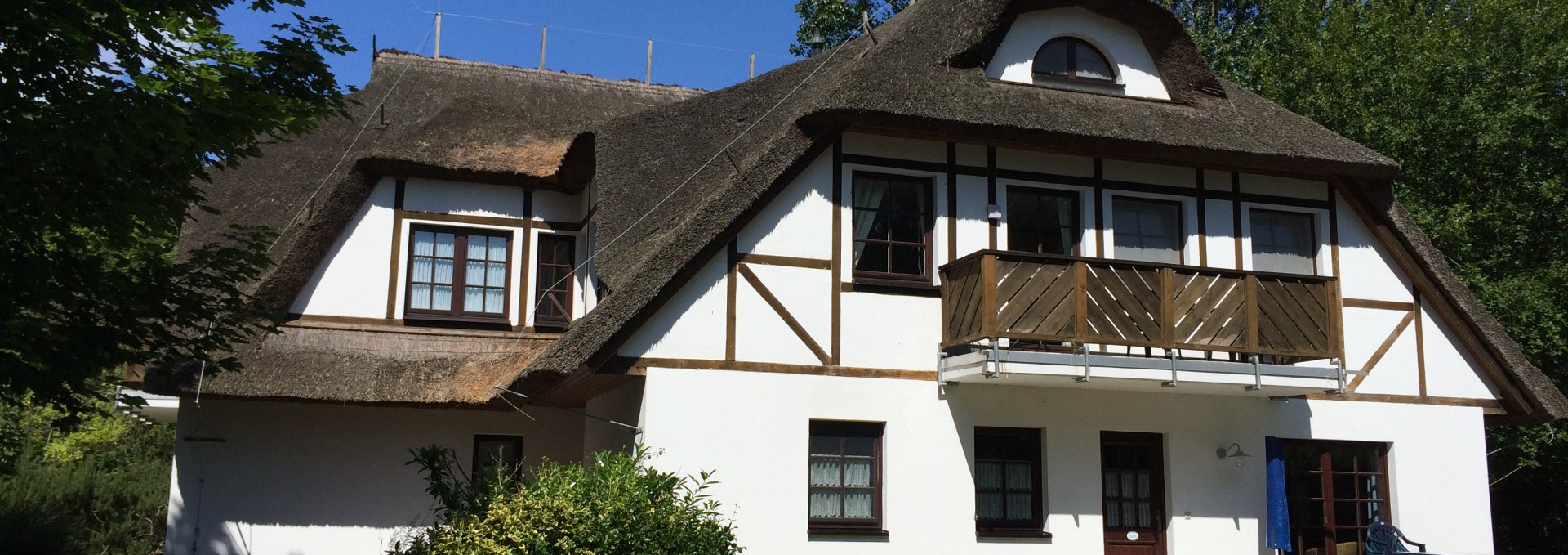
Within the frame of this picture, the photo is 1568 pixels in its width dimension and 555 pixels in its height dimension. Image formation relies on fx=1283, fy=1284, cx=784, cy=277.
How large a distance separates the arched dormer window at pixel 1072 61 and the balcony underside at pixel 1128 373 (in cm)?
354

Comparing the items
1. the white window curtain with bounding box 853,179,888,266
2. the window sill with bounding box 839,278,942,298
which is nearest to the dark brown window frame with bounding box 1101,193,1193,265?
the window sill with bounding box 839,278,942,298

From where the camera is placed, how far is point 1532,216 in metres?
18.5

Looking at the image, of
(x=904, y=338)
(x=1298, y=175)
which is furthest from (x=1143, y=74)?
(x=904, y=338)

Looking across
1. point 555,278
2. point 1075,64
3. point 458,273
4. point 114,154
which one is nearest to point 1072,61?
point 1075,64

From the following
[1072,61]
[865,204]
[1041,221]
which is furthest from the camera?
[1072,61]

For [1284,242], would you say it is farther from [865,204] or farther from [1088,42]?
[865,204]

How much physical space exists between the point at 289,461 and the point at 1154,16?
1076 centimetres

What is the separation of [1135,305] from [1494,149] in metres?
Answer: 9.68

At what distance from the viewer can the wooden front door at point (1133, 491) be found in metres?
12.9

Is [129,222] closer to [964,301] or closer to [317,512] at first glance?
[317,512]

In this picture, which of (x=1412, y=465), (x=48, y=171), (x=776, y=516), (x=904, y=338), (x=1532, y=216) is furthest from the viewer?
(x=1532, y=216)

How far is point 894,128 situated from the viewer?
40.3 feet

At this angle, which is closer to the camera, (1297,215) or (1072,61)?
(1072,61)

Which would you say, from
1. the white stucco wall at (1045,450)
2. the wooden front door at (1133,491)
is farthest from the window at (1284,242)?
the wooden front door at (1133,491)
